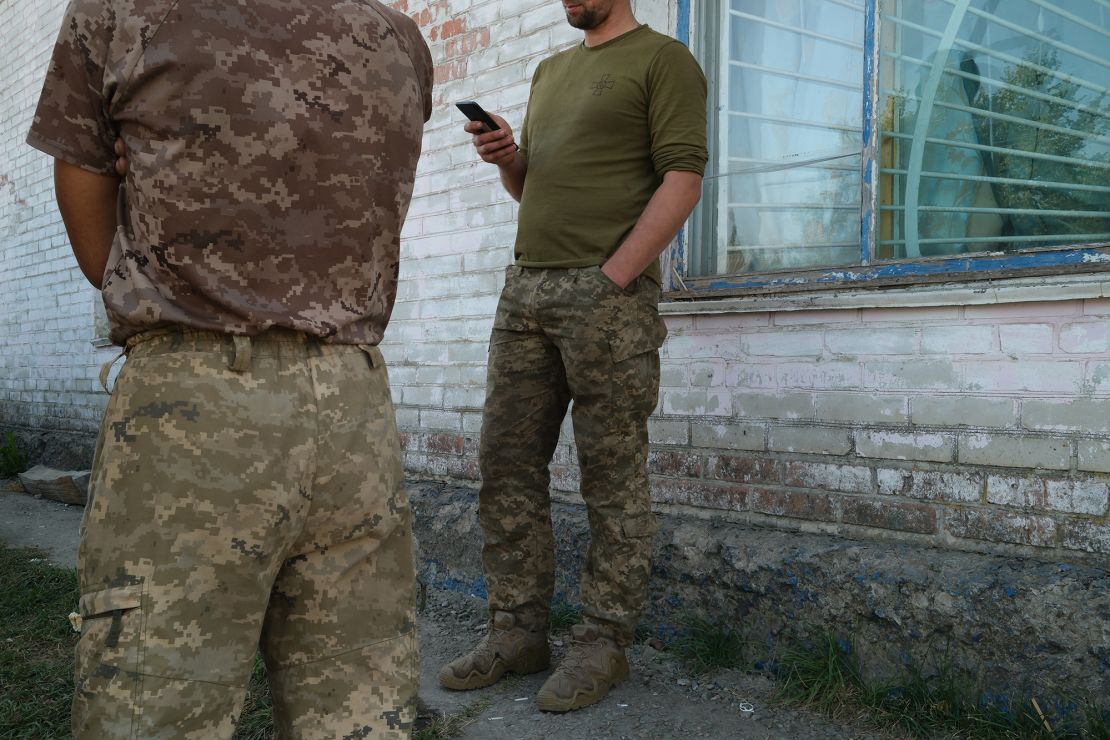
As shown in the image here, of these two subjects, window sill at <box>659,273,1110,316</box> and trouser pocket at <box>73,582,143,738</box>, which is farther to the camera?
window sill at <box>659,273,1110,316</box>

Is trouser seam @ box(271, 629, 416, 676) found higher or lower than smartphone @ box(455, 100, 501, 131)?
lower

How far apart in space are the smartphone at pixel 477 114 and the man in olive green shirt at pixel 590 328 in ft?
0.08

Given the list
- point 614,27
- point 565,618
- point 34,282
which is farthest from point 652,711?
point 34,282

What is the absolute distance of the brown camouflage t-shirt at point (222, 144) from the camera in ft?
4.21

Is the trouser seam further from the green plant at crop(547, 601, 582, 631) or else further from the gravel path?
the green plant at crop(547, 601, 582, 631)

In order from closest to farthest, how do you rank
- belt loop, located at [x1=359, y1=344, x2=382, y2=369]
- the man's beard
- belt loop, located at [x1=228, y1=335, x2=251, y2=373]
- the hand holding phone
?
belt loop, located at [x1=228, y1=335, x2=251, y2=373], belt loop, located at [x1=359, y1=344, x2=382, y2=369], the hand holding phone, the man's beard

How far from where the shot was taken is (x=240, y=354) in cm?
131

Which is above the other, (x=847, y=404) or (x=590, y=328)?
(x=590, y=328)

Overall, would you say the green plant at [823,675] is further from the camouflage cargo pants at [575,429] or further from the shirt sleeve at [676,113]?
the shirt sleeve at [676,113]

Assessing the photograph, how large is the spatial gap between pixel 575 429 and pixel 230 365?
1369 millimetres

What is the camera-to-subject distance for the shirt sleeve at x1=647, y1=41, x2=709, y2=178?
7.79 feet

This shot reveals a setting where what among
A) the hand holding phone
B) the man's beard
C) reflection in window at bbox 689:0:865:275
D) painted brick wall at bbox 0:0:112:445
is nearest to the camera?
the hand holding phone

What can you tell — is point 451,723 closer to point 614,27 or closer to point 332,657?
point 332,657

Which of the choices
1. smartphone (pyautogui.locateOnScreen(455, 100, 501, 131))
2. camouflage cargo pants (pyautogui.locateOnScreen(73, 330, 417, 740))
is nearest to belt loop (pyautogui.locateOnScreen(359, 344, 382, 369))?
camouflage cargo pants (pyautogui.locateOnScreen(73, 330, 417, 740))
